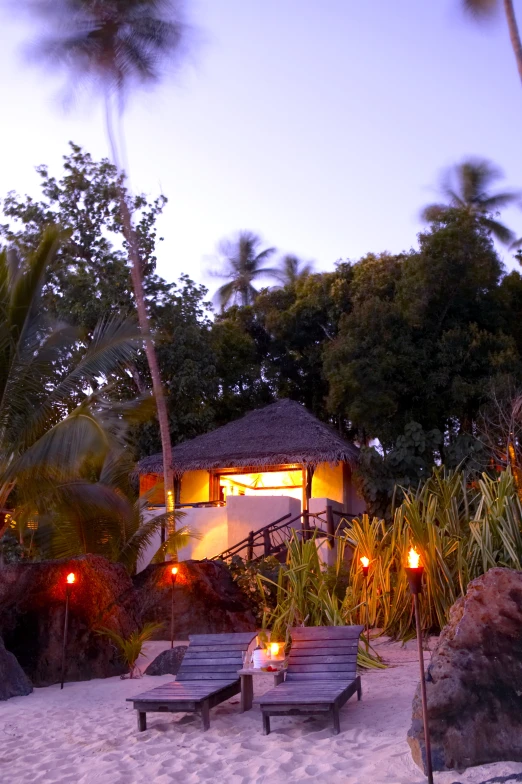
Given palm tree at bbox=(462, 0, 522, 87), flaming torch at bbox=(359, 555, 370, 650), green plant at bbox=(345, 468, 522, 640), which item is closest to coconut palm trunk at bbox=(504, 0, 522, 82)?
palm tree at bbox=(462, 0, 522, 87)

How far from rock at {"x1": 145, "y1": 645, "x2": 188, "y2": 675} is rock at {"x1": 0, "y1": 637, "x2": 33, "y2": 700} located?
1.35m

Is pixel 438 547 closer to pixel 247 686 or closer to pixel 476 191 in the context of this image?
pixel 247 686

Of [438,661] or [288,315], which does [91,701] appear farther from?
[288,315]

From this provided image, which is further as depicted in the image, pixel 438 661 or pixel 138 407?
pixel 138 407

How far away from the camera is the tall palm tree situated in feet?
45.1

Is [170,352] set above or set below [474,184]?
below

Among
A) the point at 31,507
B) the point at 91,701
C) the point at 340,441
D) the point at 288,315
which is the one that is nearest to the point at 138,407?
the point at 31,507

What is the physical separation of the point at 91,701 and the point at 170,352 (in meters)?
12.3

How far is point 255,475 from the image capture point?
19.3 metres

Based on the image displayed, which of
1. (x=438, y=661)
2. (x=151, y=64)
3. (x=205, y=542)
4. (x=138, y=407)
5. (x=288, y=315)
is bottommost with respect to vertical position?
(x=438, y=661)

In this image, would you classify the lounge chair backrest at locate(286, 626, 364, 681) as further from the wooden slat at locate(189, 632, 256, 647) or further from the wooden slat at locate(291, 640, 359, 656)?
the wooden slat at locate(189, 632, 256, 647)

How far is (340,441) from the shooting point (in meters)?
17.7

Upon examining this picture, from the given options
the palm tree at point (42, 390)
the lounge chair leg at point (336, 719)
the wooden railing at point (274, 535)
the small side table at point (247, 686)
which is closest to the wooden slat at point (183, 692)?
the small side table at point (247, 686)

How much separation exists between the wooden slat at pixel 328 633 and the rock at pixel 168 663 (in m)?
2.21
